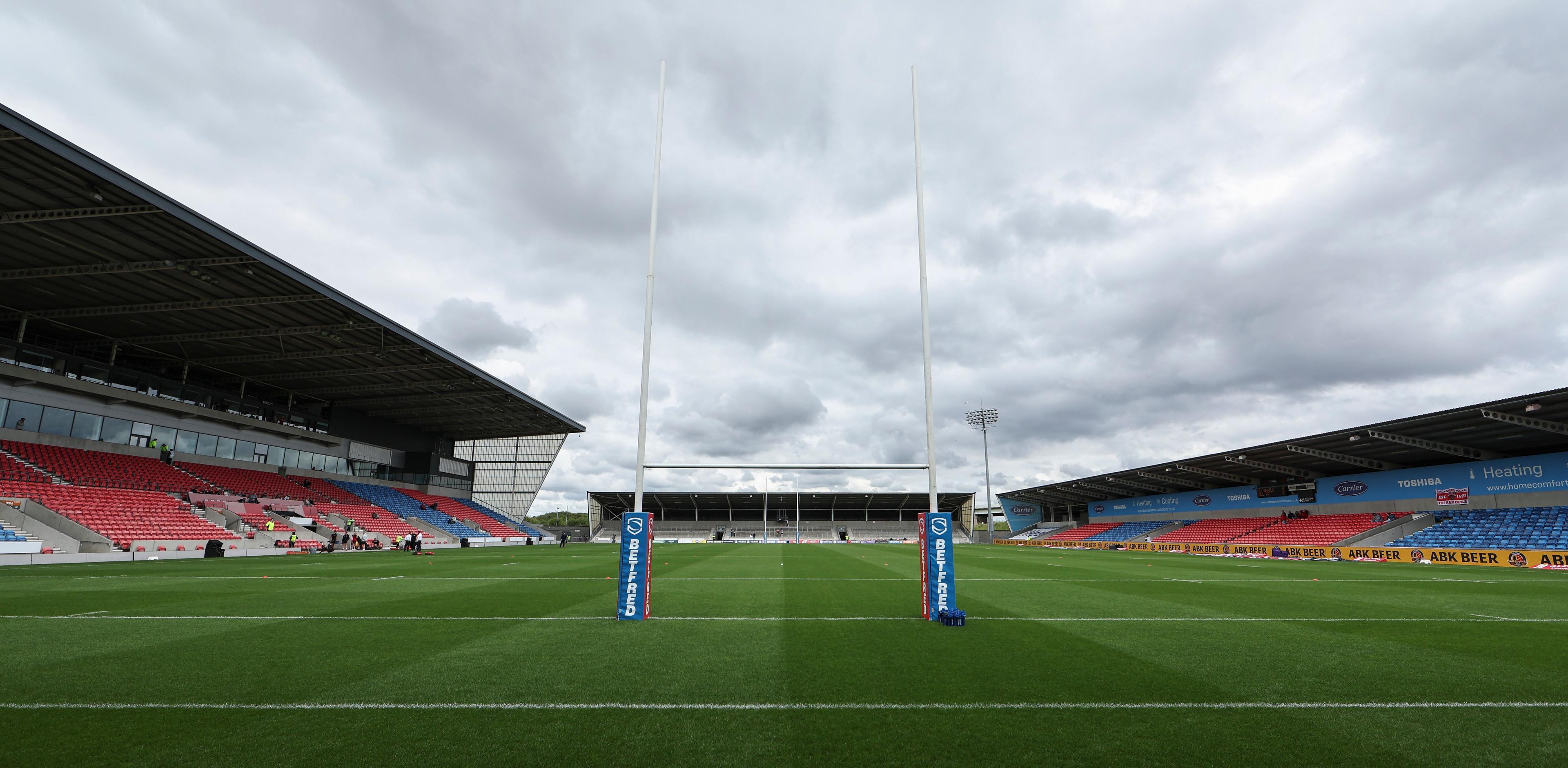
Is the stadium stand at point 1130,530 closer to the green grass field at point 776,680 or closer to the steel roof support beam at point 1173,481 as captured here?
the steel roof support beam at point 1173,481

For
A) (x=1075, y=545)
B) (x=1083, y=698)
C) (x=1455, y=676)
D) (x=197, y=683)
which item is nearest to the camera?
(x=1083, y=698)

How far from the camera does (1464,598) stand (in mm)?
13266

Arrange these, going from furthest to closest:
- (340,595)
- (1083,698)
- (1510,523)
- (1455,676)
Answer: (1510,523) < (340,595) < (1455,676) < (1083,698)

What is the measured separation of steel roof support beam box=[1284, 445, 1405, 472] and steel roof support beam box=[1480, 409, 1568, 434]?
318 inches

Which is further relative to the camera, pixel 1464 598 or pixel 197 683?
pixel 1464 598

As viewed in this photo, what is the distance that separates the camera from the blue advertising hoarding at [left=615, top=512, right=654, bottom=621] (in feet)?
32.0

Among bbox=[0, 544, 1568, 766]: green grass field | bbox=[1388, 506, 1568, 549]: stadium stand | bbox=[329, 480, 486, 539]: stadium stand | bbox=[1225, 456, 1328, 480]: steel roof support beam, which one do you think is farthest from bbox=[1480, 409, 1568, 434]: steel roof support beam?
bbox=[329, 480, 486, 539]: stadium stand

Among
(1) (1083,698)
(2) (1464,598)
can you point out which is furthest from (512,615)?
(2) (1464,598)

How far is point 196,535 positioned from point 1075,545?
190 feet

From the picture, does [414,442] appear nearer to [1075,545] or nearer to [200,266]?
[200,266]

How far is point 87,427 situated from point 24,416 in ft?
10.4

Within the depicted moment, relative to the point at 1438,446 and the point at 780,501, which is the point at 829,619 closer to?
the point at 1438,446

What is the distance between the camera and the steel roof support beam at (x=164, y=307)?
26.7 metres

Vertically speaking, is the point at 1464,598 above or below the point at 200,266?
below
